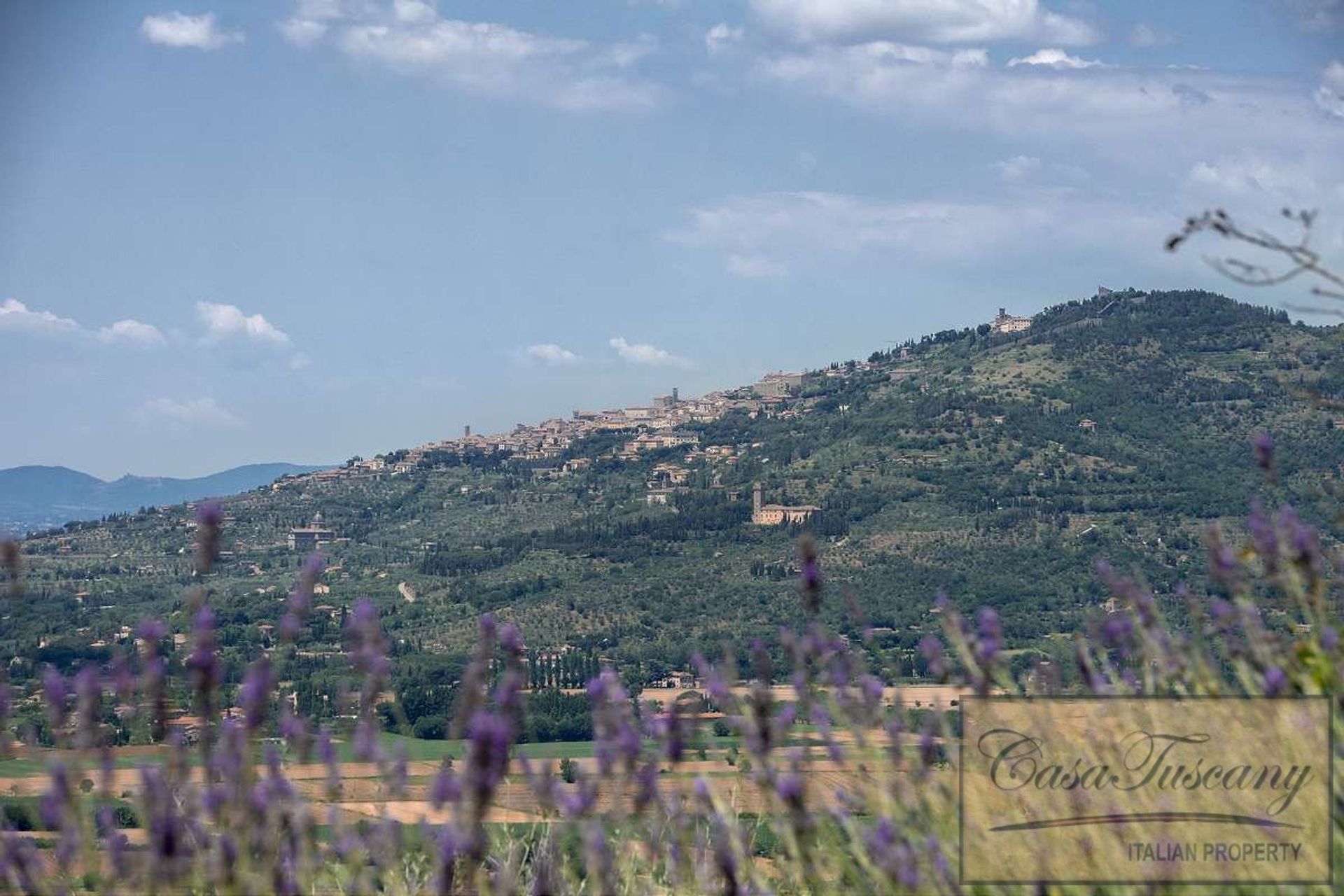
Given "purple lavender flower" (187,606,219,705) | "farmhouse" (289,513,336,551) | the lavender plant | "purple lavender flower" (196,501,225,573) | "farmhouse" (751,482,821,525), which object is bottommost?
"farmhouse" (289,513,336,551)

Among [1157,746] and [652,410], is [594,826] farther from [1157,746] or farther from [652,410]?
[652,410]

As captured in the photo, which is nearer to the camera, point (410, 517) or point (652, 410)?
point (410, 517)

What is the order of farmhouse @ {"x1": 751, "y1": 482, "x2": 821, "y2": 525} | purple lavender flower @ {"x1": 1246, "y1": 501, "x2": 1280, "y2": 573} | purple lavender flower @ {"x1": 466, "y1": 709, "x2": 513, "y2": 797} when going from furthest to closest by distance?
farmhouse @ {"x1": 751, "y1": 482, "x2": 821, "y2": 525} < purple lavender flower @ {"x1": 1246, "y1": 501, "x2": 1280, "y2": 573} < purple lavender flower @ {"x1": 466, "y1": 709, "x2": 513, "y2": 797}

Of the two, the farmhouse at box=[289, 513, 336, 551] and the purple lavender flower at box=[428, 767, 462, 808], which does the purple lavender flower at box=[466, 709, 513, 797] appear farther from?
the farmhouse at box=[289, 513, 336, 551]

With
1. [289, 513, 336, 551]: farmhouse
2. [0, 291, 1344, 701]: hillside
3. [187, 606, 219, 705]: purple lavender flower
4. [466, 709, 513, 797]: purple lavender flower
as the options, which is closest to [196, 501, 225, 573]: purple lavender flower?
[187, 606, 219, 705]: purple lavender flower

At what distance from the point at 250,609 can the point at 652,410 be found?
109 m

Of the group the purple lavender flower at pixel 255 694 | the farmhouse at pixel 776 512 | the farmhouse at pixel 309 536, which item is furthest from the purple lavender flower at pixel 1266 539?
the farmhouse at pixel 309 536

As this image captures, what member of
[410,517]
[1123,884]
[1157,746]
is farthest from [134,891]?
[410,517]

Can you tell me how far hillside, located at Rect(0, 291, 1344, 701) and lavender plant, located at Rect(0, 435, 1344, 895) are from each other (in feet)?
98.2

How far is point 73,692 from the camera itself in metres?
2.94

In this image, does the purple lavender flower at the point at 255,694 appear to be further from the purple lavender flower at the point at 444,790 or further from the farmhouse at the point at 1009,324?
the farmhouse at the point at 1009,324

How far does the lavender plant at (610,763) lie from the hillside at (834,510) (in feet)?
98.2

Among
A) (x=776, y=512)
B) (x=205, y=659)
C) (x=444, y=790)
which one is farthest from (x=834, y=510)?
(x=205, y=659)

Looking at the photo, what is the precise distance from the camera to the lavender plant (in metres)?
2.66
